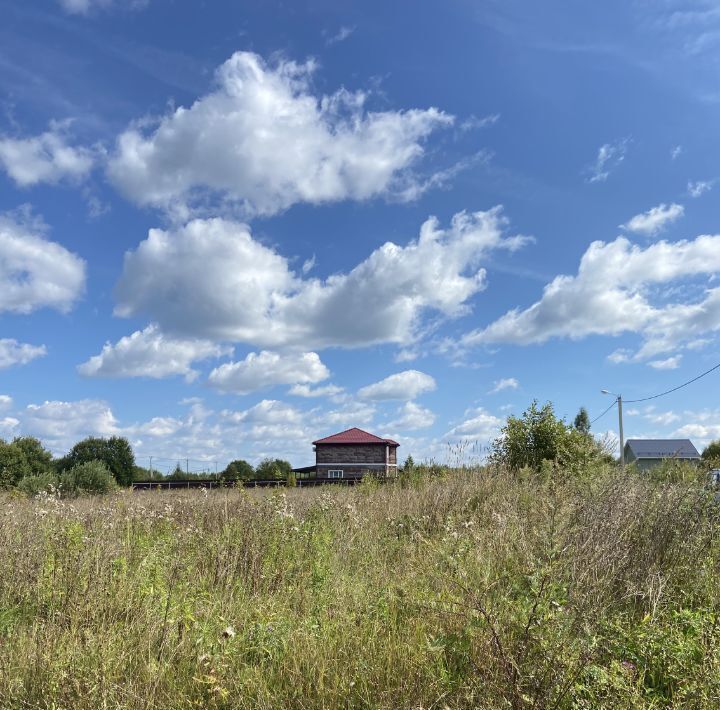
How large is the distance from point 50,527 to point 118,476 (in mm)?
32979

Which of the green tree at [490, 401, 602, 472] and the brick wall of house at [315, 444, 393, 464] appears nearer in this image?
the green tree at [490, 401, 602, 472]

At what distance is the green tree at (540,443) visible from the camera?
13.2 meters

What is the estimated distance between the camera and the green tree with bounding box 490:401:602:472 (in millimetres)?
13242

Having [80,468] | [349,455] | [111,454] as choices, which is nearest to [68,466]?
[111,454]

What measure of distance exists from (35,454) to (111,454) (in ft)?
24.0

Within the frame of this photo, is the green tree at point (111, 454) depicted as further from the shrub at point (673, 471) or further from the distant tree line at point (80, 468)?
the shrub at point (673, 471)

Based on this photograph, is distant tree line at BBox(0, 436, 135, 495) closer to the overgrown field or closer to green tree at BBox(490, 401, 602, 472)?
the overgrown field

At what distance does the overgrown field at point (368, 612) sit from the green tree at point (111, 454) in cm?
3111

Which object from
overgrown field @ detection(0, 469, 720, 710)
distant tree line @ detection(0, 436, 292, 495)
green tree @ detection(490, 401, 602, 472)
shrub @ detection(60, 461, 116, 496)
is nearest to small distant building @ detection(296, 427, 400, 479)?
distant tree line @ detection(0, 436, 292, 495)

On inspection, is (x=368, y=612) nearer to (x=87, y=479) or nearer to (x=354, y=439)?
(x=87, y=479)

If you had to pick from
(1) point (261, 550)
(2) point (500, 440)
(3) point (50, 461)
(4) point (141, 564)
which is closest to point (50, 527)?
(4) point (141, 564)

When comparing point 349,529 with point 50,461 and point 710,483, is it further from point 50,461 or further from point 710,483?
point 50,461

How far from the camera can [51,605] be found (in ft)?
A: 13.6

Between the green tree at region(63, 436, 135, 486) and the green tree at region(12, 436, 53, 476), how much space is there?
16.4 ft
